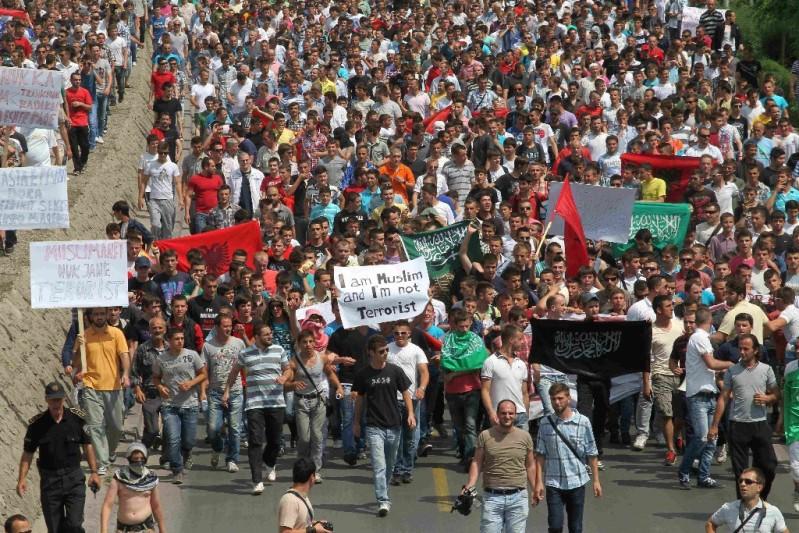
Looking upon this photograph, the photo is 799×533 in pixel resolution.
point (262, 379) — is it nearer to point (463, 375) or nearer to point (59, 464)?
point (463, 375)

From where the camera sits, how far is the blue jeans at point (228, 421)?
17250 mm

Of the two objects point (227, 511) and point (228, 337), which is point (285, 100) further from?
point (227, 511)

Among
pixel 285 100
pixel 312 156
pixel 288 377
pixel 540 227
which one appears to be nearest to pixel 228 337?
pixel 288 377

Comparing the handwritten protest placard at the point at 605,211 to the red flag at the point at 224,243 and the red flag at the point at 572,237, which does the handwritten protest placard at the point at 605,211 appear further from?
the red flag at the point at 224,243

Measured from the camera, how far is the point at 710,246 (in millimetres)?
21922

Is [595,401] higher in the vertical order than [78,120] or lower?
lower

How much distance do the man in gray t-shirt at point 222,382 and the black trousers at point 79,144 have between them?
30.9 ft

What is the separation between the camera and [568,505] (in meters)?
14.2

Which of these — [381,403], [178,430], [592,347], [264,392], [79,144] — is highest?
[79,144]

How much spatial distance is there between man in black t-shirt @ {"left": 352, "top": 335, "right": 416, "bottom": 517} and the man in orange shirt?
758cm

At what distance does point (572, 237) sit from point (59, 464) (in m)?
8.76

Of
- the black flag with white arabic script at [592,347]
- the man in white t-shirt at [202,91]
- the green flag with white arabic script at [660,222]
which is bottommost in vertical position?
the black flag with white arabic script at [592,347]

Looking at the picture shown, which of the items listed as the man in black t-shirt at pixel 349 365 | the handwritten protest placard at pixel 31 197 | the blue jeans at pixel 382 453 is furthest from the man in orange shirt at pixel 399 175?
the blue jeans at pixel 382 453

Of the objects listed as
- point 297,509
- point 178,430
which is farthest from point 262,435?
point 297,509
